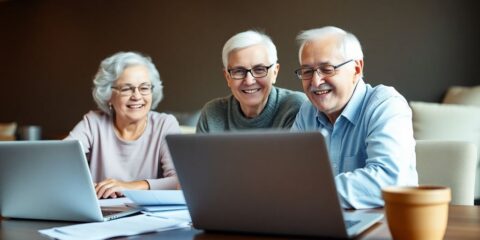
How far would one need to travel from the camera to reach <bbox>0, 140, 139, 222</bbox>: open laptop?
3.69ft

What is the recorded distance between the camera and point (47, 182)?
1.19m

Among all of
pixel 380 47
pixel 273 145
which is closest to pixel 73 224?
pixel 273 145

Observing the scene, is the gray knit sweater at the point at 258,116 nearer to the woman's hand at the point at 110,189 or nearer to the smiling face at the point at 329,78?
the smiling face at the point at 329,78

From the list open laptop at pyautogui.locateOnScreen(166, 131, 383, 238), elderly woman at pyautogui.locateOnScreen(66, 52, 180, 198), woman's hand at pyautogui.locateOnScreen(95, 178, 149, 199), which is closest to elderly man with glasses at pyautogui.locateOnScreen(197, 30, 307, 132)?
elderly woman at pyautogui.locateOnScreen(66, 52, 180, 198)

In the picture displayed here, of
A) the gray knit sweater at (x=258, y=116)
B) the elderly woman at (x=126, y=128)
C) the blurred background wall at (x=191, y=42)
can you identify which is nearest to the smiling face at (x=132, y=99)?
the elderly woman at (x=126, y=128)

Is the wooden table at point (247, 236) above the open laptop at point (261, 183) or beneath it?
beneath

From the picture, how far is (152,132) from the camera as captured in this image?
7.32ft

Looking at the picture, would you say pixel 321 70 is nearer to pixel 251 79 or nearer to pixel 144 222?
pixel 251 79

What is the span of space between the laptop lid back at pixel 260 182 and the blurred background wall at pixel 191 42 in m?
3.38

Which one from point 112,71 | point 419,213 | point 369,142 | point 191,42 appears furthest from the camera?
point 191,42

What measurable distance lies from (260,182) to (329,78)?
78 centimetres

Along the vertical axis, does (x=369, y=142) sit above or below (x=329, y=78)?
below

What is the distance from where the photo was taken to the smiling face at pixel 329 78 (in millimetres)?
1583

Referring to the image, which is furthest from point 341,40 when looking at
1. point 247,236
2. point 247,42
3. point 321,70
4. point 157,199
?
point 247,236
